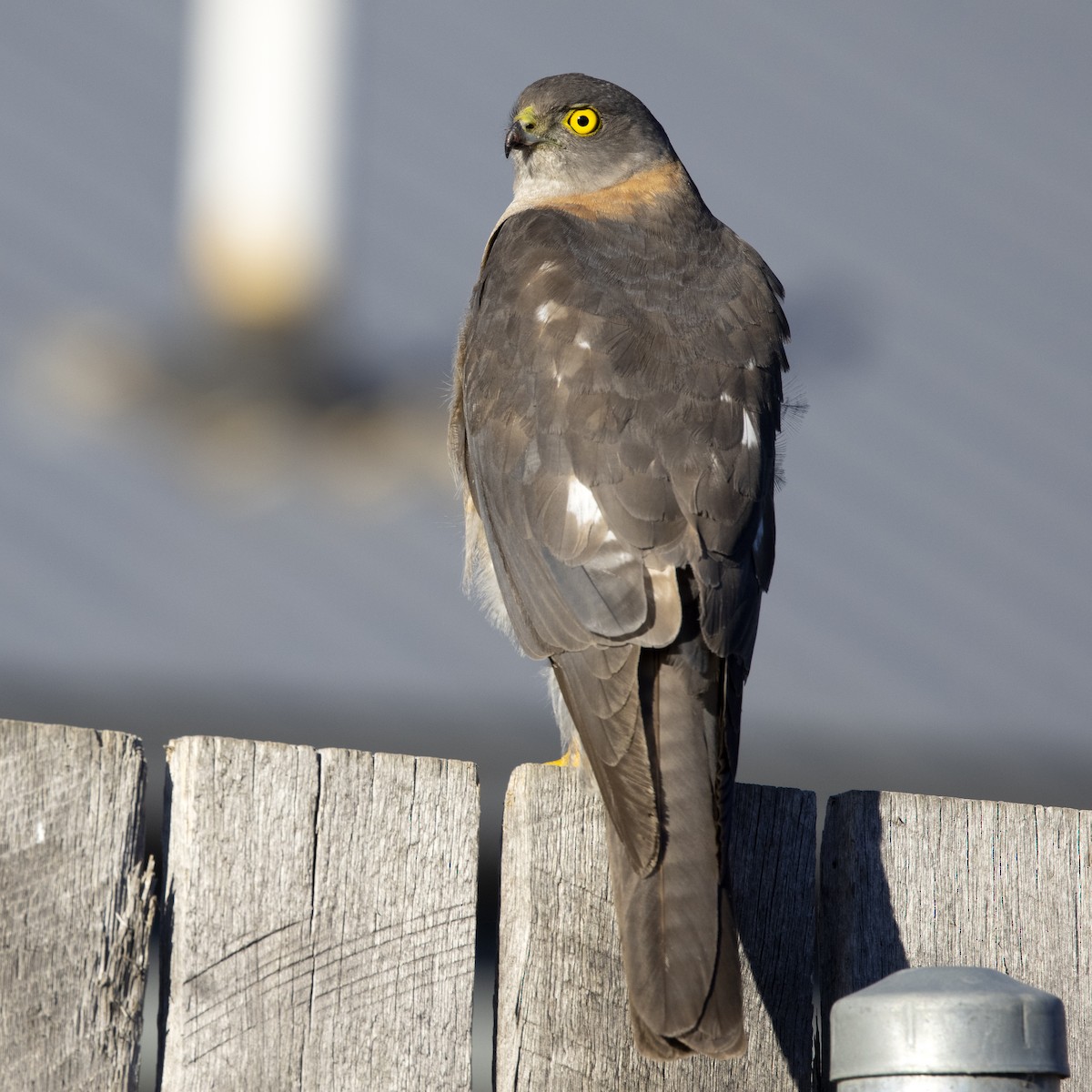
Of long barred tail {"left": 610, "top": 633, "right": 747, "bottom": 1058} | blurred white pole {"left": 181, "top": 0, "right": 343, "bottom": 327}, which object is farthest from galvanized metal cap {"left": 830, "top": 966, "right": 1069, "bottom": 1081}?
blurred white pole {"left": 181, "top": 0, "right": 343, "bottom": 327}

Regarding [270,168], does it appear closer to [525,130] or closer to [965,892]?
[525,130]

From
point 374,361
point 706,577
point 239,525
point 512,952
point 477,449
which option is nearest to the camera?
point 512,952

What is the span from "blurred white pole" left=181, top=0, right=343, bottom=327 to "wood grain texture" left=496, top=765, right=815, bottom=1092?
2418mm

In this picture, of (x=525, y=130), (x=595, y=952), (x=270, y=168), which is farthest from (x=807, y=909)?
(x=525, y=130)

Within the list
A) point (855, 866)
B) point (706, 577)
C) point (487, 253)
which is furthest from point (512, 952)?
point (487, 253)

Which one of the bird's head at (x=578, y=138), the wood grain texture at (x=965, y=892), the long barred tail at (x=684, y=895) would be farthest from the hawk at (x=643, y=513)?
the bird's head at (x=578, y=138)

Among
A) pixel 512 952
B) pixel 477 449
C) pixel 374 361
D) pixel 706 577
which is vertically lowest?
pixel 512 952

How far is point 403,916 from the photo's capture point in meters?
2.16

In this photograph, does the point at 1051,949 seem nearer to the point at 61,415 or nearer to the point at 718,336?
the point at 718,336

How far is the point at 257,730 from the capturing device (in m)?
6.28

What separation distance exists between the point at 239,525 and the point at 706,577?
347 cm

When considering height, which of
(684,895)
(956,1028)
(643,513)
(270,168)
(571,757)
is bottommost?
(956,1028)

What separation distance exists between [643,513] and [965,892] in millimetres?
864

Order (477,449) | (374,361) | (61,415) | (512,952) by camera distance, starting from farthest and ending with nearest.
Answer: (61,415), (374,361), (477,449), (512,952)
